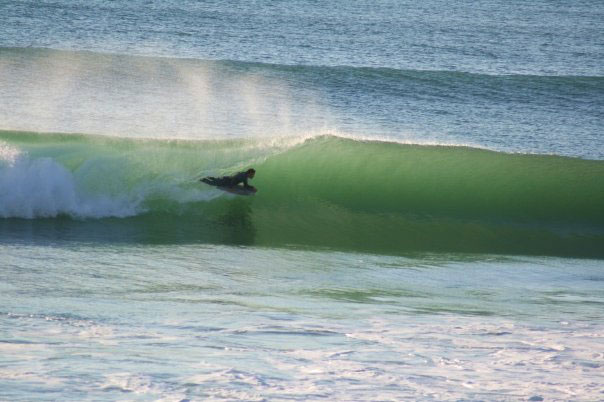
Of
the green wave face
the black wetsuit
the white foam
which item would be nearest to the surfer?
the black wetsuit

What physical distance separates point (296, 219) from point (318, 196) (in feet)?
3.27

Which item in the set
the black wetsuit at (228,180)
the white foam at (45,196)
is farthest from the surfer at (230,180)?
the white foam at (45,196)

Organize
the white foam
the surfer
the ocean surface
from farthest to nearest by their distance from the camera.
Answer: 1. the surfer
2. the white foam
3. the ocean surface

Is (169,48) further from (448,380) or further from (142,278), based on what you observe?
(448,380)

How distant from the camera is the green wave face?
37.4 feet

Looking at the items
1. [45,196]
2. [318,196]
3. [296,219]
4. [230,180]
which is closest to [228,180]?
[230,180]

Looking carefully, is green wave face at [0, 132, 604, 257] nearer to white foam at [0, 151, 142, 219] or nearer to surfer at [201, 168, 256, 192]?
white foam at [0, 151, 142, 219]

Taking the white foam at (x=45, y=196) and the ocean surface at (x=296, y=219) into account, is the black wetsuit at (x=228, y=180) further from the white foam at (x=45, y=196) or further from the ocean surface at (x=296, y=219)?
the white foam at (x=45, y=196)

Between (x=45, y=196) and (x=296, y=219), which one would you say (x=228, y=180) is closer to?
(x=296, y=219)

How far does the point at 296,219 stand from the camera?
1232 cm

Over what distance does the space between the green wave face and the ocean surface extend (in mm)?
42

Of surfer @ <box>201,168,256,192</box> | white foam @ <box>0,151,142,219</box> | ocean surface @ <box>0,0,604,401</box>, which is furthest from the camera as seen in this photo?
surfer @ <box>201,168,256,192</box>

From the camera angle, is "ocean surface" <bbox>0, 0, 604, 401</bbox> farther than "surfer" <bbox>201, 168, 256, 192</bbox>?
No

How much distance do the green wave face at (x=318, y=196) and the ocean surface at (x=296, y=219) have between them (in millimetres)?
42
